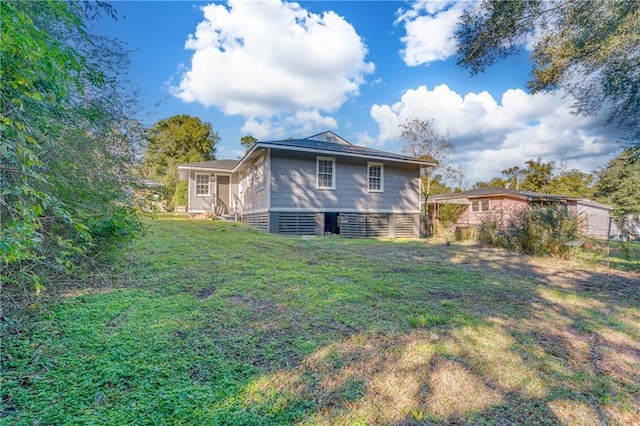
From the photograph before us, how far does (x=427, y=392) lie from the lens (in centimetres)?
Answer: 184

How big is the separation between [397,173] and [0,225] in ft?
41.2

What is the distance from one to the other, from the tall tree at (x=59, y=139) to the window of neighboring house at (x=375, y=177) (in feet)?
31.0

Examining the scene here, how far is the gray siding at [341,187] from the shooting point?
10.9m

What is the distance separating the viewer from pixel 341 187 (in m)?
11.9

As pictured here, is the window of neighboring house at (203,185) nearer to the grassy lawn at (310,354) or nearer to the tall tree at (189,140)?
the tall tree at (189,140)

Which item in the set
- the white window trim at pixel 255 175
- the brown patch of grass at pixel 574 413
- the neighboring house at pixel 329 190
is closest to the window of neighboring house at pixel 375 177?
the neighboring house at pixel 329 190

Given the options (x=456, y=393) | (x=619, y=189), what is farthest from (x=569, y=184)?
(x=456, y=393)

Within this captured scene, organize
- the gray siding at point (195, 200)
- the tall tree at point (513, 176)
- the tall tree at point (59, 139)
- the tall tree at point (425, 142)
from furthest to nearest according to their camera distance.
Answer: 1. the tall tree at point (513, 176)
2. the tall tree at point (425, 142)
3. the gray siding at point (195, 200)
4. the tall tree at point (59, 139)

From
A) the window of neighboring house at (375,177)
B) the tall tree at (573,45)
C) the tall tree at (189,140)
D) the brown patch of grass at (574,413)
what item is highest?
the tall tree at (189,140)

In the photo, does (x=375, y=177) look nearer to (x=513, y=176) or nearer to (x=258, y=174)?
(x=258, y=174)

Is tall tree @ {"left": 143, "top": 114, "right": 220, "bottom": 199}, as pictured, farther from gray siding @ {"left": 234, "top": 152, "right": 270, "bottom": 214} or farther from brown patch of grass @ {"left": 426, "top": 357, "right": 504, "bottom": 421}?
brown patch of grass @ {"left": 426, "top": 357, "right": 504, "bottom": 421}

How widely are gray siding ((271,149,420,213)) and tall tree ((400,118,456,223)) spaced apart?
247 inches

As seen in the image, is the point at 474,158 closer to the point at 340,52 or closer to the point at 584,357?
the point at 340,52

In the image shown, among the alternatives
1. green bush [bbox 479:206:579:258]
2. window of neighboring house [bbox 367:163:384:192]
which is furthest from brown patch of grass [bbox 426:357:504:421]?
window of neighboring house [bbox 367:163:384:192]
